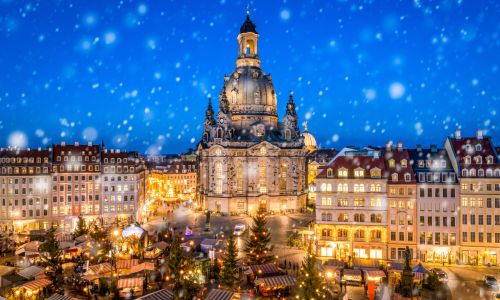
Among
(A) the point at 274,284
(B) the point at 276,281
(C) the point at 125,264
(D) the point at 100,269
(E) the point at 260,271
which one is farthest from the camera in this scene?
(C) the point at 125,264

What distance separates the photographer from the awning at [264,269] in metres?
42.1

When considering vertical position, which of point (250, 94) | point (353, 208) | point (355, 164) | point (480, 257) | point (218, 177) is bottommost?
point (480, 257)

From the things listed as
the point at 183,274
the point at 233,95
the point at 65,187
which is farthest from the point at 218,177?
the point at 183,274

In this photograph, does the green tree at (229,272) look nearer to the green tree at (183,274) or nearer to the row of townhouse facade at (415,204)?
the green tree at (183,274)

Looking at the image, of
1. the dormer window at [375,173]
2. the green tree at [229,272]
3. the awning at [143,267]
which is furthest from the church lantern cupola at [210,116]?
the green tree at [229,272]

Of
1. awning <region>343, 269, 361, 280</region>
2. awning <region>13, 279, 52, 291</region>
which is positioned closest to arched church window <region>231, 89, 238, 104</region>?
awning <region>343, 269, 361, 280</region>

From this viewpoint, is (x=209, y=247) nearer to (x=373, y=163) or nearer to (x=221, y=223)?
(x=373, y=163)

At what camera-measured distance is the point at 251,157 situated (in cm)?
9412

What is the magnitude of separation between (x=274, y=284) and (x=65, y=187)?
169 feet

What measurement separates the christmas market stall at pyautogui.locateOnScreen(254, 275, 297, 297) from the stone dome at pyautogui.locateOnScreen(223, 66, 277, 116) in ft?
209

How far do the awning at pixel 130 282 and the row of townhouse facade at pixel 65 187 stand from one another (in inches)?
1600

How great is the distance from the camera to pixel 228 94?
103250mm

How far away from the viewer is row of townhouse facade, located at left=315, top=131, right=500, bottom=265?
49969 millimetres

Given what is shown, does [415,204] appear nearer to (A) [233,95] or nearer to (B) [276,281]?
(B) [276,281]
